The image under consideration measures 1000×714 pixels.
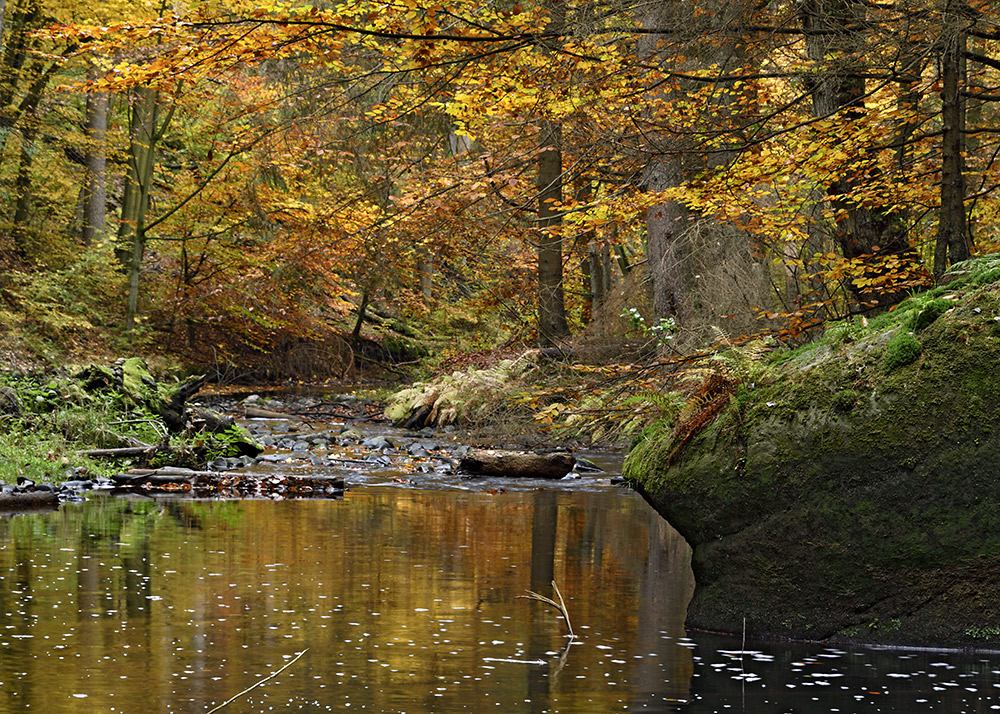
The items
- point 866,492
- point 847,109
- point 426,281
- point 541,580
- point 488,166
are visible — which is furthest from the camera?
point 426,281

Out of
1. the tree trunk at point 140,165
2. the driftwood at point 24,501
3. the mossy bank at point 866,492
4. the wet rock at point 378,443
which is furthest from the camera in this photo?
the tree trunk at point 140,165

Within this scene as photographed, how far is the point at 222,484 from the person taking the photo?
10891mm

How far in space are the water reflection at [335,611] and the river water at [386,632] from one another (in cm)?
2

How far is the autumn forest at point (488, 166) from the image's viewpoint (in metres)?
8.76

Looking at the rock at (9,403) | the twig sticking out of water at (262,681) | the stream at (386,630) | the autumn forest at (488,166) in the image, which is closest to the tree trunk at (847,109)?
the autumn forest at (488,166)

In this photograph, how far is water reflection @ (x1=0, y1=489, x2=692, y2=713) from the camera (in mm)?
4320

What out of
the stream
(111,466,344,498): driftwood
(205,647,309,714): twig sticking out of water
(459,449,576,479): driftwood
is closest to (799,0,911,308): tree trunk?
(459,449,576,479): driftwood

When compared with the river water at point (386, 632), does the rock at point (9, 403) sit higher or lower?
higher

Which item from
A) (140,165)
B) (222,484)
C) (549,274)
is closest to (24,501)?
(222,484)

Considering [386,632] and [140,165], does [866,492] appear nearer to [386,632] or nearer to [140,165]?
[386,632]

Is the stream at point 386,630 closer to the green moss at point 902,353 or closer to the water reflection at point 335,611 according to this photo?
the water reflection at point 335,611

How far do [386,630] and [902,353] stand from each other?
312 cm

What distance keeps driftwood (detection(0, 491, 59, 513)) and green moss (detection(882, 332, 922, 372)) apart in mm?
7124

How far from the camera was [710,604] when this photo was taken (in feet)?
18.9
